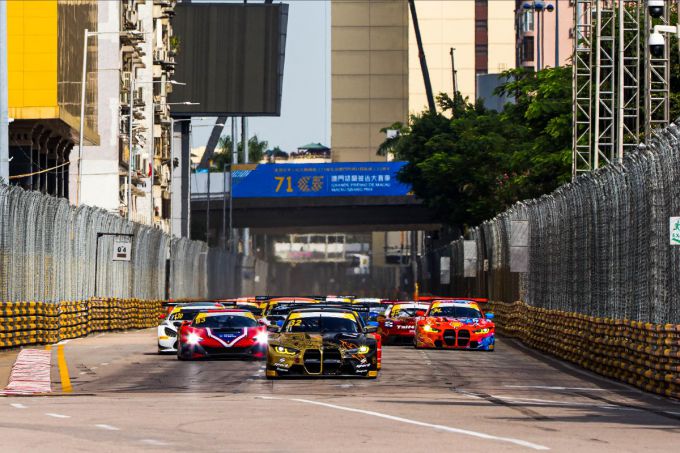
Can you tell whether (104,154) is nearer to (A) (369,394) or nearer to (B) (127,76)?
(B) (127,76)

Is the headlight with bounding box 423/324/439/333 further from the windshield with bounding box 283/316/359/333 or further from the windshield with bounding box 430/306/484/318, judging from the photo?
the windshield with bounding box 283/316/359/333

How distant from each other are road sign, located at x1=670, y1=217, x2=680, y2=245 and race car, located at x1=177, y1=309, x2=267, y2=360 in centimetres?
1213

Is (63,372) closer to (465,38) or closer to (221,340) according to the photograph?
(221,340)

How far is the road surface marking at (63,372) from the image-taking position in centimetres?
2488

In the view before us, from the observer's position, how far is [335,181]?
11344cm

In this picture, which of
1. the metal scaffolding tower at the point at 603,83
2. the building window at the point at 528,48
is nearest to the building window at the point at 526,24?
the building window at the point at 528,48

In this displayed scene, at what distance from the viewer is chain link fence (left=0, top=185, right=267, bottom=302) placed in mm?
38406

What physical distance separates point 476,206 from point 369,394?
65.5 meters

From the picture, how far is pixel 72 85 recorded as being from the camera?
269 ft

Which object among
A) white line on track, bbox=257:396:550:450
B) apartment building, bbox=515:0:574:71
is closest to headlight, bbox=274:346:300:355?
white line on track, bbox=257:396:550:450

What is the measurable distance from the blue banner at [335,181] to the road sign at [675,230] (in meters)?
88.8

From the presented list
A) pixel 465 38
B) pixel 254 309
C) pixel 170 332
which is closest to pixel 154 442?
pixel 170 332

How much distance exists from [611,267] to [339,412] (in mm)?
11987

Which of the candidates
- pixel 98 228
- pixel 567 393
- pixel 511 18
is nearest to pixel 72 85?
pixel 98 228
